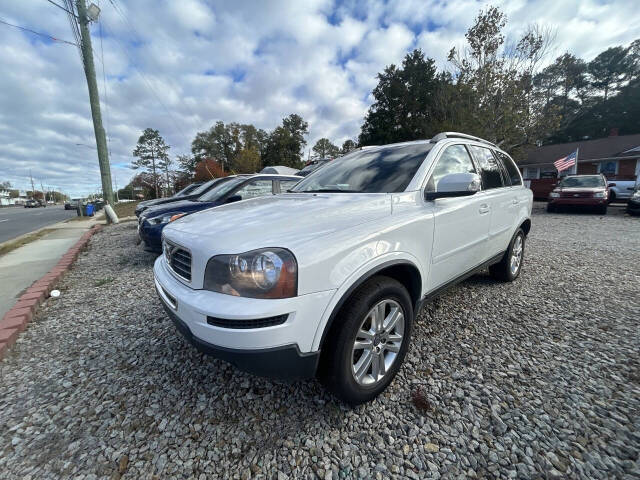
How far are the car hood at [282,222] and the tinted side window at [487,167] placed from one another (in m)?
1.65

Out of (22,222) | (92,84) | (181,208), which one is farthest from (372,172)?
(22,222)

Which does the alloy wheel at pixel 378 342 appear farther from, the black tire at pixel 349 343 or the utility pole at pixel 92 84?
the utility pole at pixel 92 84

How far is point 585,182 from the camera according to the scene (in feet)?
38.0

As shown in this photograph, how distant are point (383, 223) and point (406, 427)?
1216mm

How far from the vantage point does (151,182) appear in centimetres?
5084

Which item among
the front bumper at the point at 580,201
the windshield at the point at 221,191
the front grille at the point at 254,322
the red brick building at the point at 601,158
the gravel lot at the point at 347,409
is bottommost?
the gravel lot at the point at 347,409

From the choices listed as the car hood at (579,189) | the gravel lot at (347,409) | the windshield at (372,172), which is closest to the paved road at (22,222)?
the gravel lot at (347,409)

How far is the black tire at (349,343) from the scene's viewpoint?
1.58 meters

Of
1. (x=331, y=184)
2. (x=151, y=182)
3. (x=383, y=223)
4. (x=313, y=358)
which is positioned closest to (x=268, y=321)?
(x=313, y=358)

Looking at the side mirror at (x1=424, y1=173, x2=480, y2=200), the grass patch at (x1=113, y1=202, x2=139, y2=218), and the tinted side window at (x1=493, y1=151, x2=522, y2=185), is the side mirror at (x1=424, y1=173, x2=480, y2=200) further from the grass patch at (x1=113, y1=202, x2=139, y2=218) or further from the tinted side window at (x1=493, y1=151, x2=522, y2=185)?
the grass patch at (x1=113, y1=202, x2=139, y2=218)

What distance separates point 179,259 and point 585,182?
15.4 m

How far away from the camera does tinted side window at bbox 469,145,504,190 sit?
9.99 feet

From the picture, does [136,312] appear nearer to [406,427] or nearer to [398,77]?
[406,427]

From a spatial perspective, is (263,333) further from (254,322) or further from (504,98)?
(504,98)
